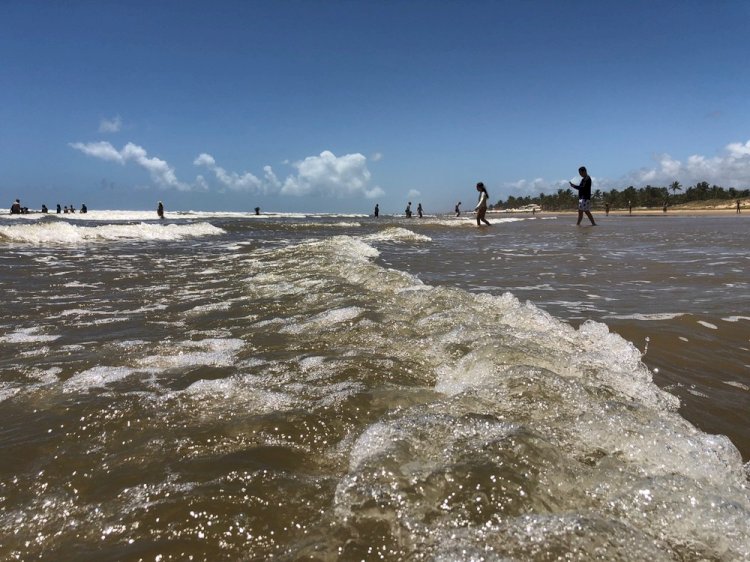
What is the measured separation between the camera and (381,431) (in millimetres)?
2008

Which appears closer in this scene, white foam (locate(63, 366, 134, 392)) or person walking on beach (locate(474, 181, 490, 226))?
white foam (locate(63, 366, 134, 392))

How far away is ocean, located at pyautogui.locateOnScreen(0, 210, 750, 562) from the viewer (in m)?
1.42

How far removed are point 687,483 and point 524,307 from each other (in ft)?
9.25

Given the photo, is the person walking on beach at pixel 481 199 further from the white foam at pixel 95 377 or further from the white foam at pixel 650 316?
the white foam at pixel 95 377

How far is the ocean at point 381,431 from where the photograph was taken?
1.42 metres

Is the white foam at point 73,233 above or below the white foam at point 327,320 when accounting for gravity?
above

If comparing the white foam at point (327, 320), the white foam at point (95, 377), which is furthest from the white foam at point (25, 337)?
the white foam at point (327, 320)

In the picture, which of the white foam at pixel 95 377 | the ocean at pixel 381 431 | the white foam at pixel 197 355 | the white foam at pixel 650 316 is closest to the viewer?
the ocean at pixel 381 431

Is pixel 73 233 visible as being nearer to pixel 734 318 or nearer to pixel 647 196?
pixel 734 318

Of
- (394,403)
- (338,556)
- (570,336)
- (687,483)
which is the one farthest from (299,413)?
(570,336)

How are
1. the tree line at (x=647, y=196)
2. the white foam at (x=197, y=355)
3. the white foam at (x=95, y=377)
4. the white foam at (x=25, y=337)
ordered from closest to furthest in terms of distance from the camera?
the white foam at (x=95, y=377) < the white foam at (x=197, y=355) < the white foam at (x=25, y=337) < the tree line at (x=647, y=196)

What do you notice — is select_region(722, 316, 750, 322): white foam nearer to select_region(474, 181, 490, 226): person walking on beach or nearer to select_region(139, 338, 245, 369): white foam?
select_region(139, 338, 245, 369): white foam

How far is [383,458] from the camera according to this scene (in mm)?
1805

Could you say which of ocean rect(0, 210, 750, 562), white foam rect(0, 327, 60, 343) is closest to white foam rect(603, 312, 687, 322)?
ocean rect(0, 210, 750, 562)
